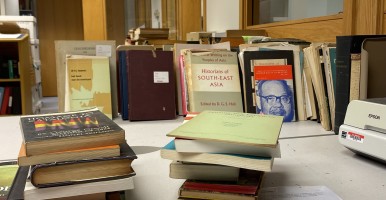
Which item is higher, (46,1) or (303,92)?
(46,1)

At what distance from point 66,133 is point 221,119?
346 mm

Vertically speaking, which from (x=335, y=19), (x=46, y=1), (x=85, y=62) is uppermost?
(x=46, y=1)

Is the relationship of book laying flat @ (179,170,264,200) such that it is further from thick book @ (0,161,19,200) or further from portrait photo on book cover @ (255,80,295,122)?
portrait photo on book cover @ (255,80,295,122)

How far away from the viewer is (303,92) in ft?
5.06

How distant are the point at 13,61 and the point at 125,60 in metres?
2.56

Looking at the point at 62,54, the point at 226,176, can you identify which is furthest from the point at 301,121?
the point at 62,54

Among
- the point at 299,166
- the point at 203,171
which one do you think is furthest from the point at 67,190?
the point at 299,166

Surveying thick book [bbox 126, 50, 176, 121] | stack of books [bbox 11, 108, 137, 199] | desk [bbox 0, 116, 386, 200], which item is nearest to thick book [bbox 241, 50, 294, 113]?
desk [bbox 0, 116, 386, 200]

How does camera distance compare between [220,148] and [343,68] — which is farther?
[343,68]

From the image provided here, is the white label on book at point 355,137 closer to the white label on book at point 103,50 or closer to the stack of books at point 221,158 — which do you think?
the stack of books at point 221,158

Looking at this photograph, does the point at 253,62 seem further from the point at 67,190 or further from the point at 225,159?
the point at 67,190

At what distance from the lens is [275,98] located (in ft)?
4.99

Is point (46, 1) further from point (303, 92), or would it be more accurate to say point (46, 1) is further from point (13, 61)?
point (303, 92)

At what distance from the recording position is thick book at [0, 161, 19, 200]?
756 millimetres
